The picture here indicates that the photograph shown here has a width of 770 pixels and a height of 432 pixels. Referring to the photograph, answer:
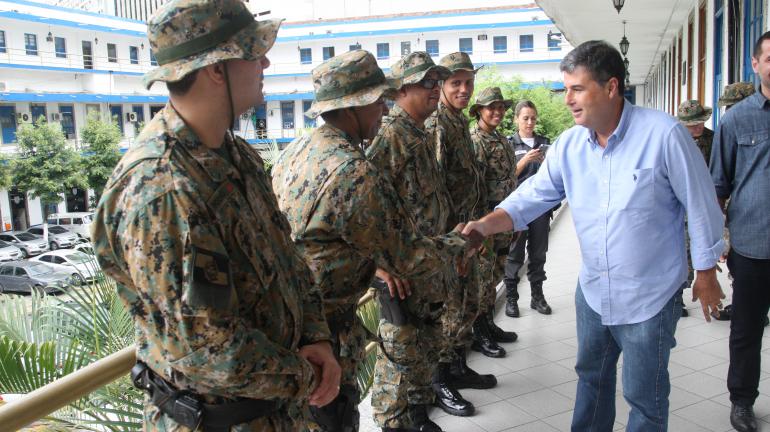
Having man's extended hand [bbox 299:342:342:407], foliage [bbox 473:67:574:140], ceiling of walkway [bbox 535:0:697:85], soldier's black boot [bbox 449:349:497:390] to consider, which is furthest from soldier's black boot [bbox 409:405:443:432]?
foliage [bbox 473:67:574:140]

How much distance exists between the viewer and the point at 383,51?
4184 cm

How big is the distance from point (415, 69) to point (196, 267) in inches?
96.9

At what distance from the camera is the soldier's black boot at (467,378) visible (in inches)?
154

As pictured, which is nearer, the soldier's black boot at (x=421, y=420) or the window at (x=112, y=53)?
the soldier's black boot at (x=421, y=420)

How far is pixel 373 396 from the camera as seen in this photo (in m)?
3.16

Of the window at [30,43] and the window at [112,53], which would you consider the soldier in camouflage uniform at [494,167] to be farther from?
the window at [112,53]

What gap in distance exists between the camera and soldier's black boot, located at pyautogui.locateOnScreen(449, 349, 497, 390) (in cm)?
390

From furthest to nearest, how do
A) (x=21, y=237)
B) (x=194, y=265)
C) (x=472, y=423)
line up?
(x=21, y=237), (x=472, y=423), (x=194, y=265)

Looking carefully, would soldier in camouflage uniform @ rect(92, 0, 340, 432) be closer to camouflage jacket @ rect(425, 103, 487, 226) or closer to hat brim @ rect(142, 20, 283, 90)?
hat brim @ rect(142, 20, 283, 90)

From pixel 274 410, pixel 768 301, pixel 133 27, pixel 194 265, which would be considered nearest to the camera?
pixel 194 265

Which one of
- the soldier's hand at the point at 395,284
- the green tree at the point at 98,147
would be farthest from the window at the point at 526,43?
the soldier's hand at the point at 395,284

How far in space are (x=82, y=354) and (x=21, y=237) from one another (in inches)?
1070

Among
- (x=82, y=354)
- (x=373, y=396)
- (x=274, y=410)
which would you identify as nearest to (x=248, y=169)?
(x=274, y=410)

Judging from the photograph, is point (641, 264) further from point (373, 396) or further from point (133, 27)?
point (133, 27)
